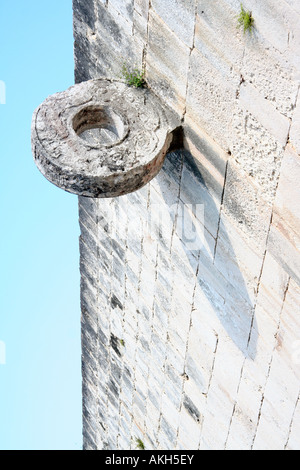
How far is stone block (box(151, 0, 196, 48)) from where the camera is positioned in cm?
332

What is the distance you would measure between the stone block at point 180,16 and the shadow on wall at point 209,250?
2.47ft

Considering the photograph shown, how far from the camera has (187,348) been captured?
15.6ft

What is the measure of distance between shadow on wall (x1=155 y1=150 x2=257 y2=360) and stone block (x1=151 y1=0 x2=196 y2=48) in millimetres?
753

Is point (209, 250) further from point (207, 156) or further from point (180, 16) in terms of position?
point (180, 16)

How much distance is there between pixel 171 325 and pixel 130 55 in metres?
2.19

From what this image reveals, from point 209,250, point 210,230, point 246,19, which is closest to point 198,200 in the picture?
point 210,230

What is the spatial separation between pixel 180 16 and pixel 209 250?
1529 mm

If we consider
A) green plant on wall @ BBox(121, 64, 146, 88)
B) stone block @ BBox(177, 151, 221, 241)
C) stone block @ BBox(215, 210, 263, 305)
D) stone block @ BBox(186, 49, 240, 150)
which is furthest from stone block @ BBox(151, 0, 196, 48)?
stone block @ BBox(215, 210, 263, 305)

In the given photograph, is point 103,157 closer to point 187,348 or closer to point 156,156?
point 156,156

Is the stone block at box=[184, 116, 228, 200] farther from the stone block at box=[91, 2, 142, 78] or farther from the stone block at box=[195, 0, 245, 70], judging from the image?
the stone block at box=[91, 2, 142, 78]

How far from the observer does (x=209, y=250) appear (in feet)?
13.1

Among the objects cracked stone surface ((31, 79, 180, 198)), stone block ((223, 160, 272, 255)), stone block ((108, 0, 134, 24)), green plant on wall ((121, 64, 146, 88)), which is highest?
stone block ((108, 0, 134, 24))
